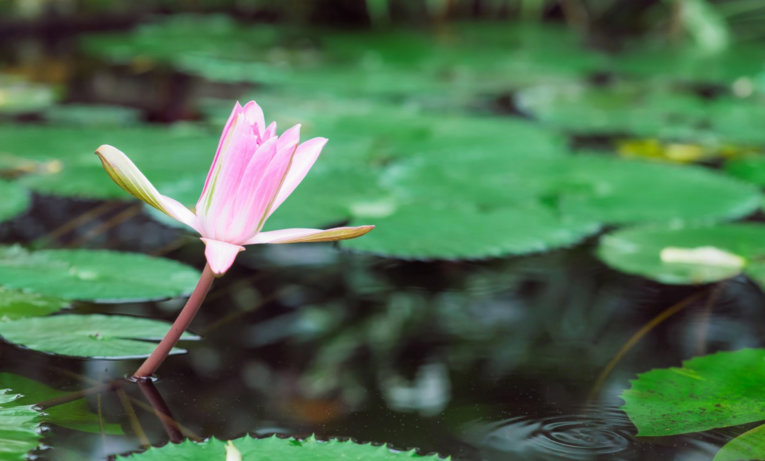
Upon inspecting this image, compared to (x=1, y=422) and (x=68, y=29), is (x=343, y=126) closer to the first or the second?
(x=1, y=422)

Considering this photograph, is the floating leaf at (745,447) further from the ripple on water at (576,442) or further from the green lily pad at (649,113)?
the green lily pad at (649,113)

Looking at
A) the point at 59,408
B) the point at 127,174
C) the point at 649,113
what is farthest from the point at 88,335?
the point at 649,113

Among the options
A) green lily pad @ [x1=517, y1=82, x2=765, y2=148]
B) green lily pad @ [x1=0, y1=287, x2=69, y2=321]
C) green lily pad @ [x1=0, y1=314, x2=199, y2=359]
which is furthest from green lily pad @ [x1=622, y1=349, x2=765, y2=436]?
green lily pad @ [x1=517, y1=82, x2=765, y2=148]

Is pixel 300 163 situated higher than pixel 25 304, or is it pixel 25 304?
pixel 300 163

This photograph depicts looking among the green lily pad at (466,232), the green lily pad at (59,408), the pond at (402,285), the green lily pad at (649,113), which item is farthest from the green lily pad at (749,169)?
the green lily pad at (59,408)

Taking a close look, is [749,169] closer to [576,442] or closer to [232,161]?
[576,442]

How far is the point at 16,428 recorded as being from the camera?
0.69 m

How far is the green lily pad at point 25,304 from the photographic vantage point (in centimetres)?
94

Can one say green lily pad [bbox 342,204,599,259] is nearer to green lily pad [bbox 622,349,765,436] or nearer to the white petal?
green lily pad [bbox 622,349,765,436]

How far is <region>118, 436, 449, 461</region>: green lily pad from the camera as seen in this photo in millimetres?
668

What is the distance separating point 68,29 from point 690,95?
2.93 m

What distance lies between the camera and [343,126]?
205 centimetres

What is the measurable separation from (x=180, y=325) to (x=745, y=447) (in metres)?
0.51

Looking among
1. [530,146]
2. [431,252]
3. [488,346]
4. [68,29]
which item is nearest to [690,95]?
[530,146]
